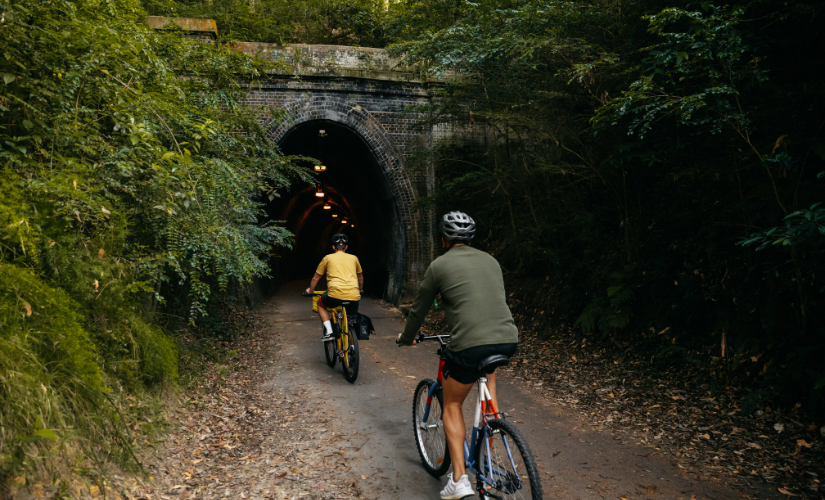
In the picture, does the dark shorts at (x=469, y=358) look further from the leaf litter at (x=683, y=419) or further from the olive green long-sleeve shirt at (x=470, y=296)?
the leaf litter at (x=683, y=419)

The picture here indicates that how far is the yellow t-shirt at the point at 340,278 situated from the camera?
6.83 meters

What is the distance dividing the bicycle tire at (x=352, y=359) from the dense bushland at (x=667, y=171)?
345 cm

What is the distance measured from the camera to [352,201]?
23.3 m

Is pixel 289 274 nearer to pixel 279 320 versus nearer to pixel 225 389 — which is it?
pixel 279 320

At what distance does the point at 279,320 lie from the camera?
11.8 metres

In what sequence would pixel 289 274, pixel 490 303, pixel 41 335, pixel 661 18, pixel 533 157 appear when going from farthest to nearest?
pixel 289 274 → pixel 533 157 → pixel 661 18 → pixel 41 335 → pixel 490 303

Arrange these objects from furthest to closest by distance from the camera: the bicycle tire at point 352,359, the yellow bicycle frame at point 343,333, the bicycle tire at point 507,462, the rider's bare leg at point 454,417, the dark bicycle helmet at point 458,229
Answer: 1. the yellow bicycle frame at point 343,333
2. the bicycle tire at point 352,359
3. the dark bicycle helmet at point 458,229
4. the rider's bare leg at point 454,417
5. the bicycle tire at point 507,462

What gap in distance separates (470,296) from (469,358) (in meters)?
0.39

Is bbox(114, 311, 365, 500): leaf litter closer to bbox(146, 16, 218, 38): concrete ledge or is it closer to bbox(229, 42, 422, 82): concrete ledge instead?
bbox(146, 16, 218, 38): concrete ledge

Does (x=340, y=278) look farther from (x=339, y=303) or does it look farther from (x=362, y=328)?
(x=362, y=328)

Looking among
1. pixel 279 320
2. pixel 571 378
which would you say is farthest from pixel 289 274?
pixel 571 378

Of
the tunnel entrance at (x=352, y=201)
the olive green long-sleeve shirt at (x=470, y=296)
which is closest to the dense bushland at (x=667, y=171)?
the olive green long-sleeve shirt at (x=470, y=296)

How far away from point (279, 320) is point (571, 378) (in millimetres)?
7562

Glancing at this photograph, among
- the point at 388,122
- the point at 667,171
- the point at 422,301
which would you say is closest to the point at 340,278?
the point at 422,301
